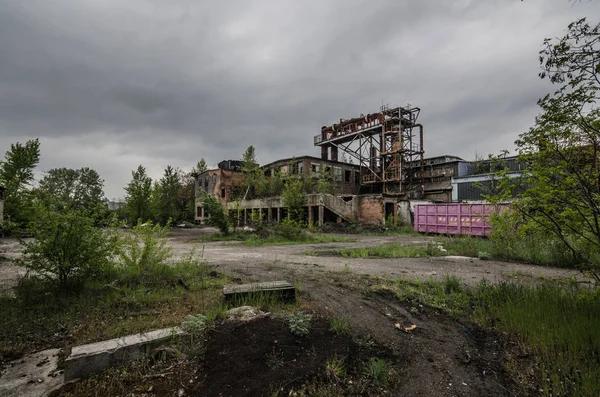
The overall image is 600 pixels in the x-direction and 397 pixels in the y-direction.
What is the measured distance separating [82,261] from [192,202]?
43.6 metres

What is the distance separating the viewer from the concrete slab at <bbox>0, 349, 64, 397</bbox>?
259cm

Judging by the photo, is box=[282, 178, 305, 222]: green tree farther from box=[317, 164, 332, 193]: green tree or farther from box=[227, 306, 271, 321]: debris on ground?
box=[227, 306, 271, 321]: debris on ground

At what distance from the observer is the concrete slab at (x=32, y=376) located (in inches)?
102

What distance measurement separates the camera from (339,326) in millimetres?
3545

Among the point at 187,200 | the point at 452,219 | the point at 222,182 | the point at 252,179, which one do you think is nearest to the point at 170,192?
the point at 187,200

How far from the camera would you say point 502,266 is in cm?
845

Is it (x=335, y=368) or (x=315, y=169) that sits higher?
(x=315, y=169)

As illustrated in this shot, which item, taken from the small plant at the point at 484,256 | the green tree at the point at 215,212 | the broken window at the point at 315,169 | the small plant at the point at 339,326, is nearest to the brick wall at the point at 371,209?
the broken window at the point at 315,169

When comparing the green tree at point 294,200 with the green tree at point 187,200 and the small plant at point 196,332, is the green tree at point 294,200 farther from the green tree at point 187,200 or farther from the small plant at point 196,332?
the green tree at point 187,200

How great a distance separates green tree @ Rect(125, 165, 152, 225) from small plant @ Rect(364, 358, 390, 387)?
34395mm

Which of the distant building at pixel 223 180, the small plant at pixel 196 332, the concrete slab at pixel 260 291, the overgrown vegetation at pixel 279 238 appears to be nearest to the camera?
the small plant at pixel 196 332

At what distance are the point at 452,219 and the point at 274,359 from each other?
19587 millimetres

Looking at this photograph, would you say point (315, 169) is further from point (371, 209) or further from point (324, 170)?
point (371, 209)

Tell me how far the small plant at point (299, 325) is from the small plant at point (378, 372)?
0.81 meters
